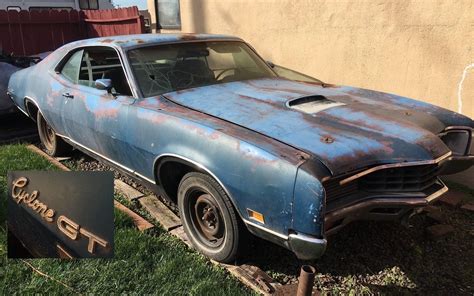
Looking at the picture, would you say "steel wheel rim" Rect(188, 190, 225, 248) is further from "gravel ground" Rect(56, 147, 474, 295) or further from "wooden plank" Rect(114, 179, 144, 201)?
"wooden plank" Rect(114, 179, 144, 201)

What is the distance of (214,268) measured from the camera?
2.93 meters

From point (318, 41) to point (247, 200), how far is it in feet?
11.1

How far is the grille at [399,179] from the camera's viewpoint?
2570 mm

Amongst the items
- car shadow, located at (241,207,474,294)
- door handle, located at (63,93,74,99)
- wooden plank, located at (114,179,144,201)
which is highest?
door handle, located at (63,93,74,99)

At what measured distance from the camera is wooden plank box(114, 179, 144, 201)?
4016 mm

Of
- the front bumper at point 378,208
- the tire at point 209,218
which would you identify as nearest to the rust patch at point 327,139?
the front bumper at point 378,208

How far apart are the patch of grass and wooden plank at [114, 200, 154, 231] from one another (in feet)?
0.51

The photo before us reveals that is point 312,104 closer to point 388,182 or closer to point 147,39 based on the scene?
point 388,182

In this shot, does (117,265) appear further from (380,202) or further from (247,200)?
(380,202)

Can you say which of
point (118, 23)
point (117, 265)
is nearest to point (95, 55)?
point (117, 265)

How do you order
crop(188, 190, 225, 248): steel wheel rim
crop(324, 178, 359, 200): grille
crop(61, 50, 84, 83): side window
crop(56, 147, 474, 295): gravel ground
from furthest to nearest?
crop(61, 50, 84, 83): side window, crop(188, 190, 225, 248): steel wheel rim, crop(56, 147, 474, 295): gravel ground, crop(324, 178, 359, 200): grille

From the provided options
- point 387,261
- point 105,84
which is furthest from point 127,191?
point 387,261

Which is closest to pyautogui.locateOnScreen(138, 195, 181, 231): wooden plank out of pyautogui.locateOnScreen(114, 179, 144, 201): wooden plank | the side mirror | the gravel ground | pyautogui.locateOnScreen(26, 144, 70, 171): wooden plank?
pyautogui.locateOnScreen(114, 179, 144, 201): wooden plank

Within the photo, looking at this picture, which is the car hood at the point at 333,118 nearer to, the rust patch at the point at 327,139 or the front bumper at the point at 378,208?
the rust patch at the point at 327,139
